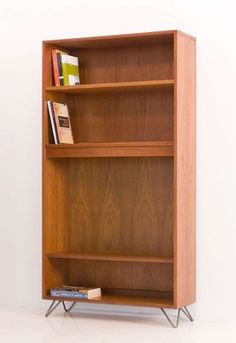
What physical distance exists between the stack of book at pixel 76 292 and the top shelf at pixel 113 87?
1.40m

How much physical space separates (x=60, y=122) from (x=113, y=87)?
0.50 m

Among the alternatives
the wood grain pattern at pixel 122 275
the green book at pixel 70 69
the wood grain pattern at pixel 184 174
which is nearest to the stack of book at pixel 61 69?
the green book at pixel 70 69

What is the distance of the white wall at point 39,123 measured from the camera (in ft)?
17.9

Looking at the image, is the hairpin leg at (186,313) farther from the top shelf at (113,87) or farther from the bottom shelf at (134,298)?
the top shelf at (113,87)

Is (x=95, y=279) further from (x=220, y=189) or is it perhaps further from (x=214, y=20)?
(x=214, y=20)

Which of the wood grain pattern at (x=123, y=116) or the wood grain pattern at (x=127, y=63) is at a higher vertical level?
the wood grain pattern at (x=127, y=63)

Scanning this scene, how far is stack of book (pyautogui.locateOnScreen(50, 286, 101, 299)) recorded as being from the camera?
550cm

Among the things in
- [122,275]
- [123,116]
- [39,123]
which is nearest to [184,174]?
[123,116]

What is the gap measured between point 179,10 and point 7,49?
1436mm

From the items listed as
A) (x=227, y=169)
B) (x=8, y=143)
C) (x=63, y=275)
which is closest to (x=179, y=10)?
(x=227, y=169)

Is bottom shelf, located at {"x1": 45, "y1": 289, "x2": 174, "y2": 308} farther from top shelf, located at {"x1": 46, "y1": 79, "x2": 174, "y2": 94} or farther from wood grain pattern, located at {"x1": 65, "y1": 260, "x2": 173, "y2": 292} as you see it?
top shelf, located at {"x1": 46, "y1": 79, "x2": 174, "y2": 94}

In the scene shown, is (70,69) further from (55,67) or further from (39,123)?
(39,123)

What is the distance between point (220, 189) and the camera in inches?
215

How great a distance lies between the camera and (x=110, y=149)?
5.45 m
